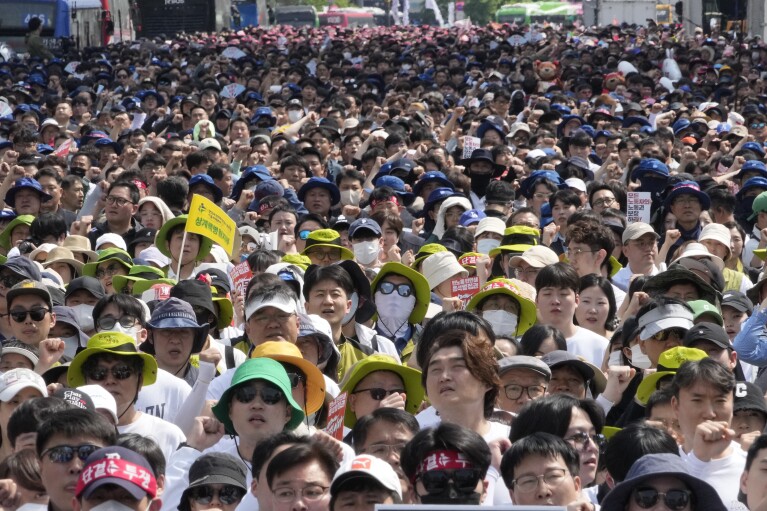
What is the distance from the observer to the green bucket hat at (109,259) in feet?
33.6

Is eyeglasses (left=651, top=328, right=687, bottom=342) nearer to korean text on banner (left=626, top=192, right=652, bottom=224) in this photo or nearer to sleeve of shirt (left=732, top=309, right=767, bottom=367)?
sleeve of shirt (left=732, top=309, right=767, bottom=367)

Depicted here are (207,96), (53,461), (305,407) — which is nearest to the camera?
(53,461)

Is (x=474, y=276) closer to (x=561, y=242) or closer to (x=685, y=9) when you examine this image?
(x=561, y=242)

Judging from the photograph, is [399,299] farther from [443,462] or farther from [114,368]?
[443,462]

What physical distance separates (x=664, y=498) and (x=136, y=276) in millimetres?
4934

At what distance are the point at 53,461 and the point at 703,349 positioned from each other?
3058mm

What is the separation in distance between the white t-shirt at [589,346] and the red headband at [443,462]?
3036 mm

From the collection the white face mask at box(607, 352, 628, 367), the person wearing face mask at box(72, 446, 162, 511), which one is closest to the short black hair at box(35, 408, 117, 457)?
the person wearing face mask at box(72, 446, 162, 511)

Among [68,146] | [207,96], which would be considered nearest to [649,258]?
[68,146]

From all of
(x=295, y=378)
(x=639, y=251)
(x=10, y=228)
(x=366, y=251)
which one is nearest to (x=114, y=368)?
(x=295, y=378)

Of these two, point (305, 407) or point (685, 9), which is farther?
point (685, 9)

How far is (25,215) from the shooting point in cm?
1227

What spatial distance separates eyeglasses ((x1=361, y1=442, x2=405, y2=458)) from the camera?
20.6 feet

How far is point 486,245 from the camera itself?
36.5ft
